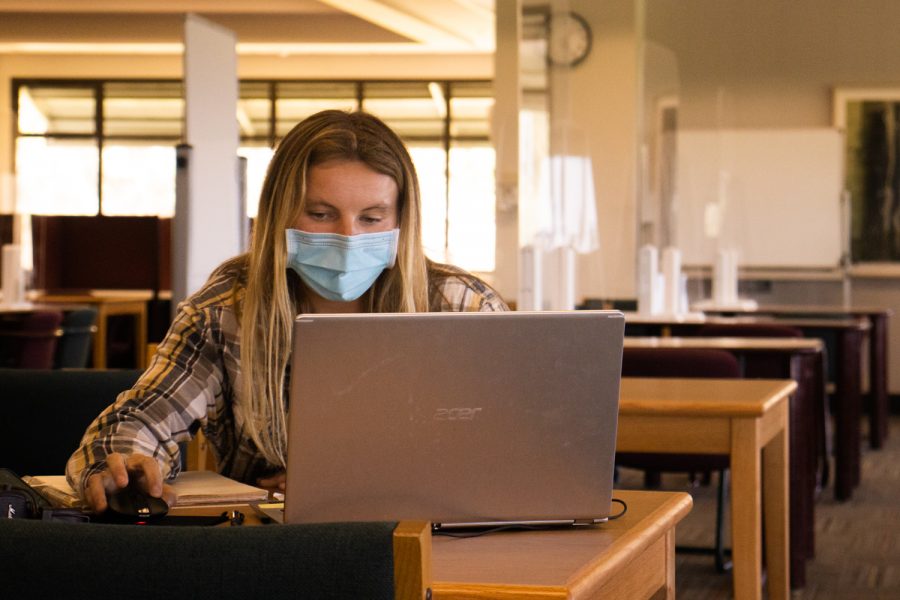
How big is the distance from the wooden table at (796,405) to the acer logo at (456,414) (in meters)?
2.68

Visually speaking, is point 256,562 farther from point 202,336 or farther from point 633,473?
point 633,473

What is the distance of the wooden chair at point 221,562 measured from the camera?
2.63 ft

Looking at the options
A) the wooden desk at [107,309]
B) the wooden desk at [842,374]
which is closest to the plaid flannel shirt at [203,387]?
the wooden desk at [842,374]

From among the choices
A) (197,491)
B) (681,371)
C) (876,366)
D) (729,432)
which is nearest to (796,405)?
(681,371)

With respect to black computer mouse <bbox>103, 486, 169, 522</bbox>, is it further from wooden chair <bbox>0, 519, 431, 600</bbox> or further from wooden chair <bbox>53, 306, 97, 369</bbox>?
wooden chair <bbox>53, 306, 97, 369</bbox>

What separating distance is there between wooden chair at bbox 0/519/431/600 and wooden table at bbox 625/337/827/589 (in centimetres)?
312

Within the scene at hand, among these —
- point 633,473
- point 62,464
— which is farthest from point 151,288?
point 62,464

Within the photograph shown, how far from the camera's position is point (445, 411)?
123 centimetres

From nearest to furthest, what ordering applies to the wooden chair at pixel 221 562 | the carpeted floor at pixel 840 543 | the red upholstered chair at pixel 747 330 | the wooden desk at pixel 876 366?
the wooden chair at pixel 221 562 → the carpeted floor at pixel 840 543 → the red upholstered chair at pixel 747 330 → the wooden desk at pixel 876 366

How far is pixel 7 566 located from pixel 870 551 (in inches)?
159

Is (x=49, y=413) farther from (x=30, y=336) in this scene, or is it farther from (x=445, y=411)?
(x=30, y=336)

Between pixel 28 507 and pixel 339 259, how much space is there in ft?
1.88

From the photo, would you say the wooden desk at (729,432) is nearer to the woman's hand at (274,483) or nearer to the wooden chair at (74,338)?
the woman's hand at (274,483)

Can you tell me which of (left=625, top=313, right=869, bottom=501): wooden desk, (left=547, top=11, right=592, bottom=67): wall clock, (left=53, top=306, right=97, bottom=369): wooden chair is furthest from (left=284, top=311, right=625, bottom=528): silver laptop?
(left=53, top=306, right=97, bottom=369): wooden chair
